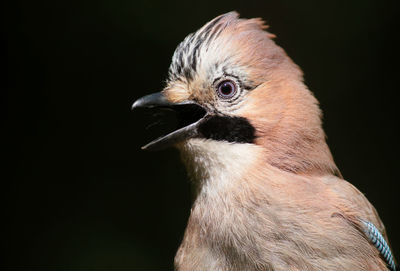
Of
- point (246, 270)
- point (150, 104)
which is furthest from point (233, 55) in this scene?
point (246, 270)

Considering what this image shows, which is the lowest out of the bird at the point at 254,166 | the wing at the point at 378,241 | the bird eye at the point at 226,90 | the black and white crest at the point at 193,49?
the wing at the point at 378,241

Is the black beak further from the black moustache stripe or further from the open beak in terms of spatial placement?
the black moustache stripe

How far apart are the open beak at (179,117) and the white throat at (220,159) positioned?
0.05 m

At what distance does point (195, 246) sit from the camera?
3062mm

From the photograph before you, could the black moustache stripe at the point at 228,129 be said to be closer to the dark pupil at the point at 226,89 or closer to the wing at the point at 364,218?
the dark pupil at the point at 226,89

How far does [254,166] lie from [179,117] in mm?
495

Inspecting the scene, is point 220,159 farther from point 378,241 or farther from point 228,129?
point 378,241

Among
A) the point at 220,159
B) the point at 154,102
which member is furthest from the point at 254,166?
the point at 154,102

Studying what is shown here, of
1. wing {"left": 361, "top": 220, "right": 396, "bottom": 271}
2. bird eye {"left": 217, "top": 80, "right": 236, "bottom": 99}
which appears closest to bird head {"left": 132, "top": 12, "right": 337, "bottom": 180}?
bird eye {"left": 217, "top": 80, "right": 236, "bottom": 99}

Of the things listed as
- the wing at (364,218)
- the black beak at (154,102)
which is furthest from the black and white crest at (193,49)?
the wing at (364,218)

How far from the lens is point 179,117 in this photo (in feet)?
10.7

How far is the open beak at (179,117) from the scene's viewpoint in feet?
10.1

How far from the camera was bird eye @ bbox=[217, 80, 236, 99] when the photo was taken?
3121mm

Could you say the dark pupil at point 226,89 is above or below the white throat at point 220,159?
above
